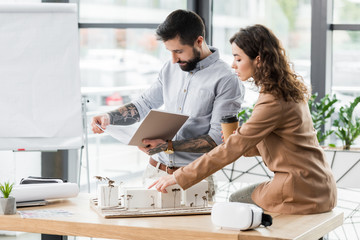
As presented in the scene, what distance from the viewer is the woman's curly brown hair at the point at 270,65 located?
8.41 ft

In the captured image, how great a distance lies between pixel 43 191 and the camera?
291 cm

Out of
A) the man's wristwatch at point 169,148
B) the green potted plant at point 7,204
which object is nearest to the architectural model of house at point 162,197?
the man's wristwatch at point 169,148

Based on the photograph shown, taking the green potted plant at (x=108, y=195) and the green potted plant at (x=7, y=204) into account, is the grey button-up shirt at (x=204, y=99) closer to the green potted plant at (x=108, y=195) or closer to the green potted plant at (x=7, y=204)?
the green potted plant at (x=108, y=195)

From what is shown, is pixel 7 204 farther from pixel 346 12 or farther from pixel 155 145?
pixel 346 12

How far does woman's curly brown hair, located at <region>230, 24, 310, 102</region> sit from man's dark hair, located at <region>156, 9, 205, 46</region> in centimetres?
54

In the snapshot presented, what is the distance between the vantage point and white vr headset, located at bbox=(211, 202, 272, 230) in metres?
2.37

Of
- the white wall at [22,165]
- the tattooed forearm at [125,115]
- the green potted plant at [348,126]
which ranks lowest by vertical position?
the white wall at [22,165]

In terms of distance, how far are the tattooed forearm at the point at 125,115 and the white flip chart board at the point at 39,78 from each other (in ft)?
1.62

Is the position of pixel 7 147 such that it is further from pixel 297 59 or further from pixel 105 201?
pixel 297 59

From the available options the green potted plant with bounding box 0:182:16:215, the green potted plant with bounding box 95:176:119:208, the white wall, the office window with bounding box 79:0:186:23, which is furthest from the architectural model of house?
the office window with bounding box 79:0:186:23

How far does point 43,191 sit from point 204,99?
911mm

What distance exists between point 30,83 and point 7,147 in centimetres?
41

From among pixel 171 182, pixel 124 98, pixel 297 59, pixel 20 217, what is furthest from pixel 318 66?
pixel 20 217

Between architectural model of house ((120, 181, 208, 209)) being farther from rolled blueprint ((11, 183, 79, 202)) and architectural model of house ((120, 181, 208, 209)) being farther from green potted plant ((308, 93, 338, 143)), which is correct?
green potted plant ((308, 93, 338, 143))
